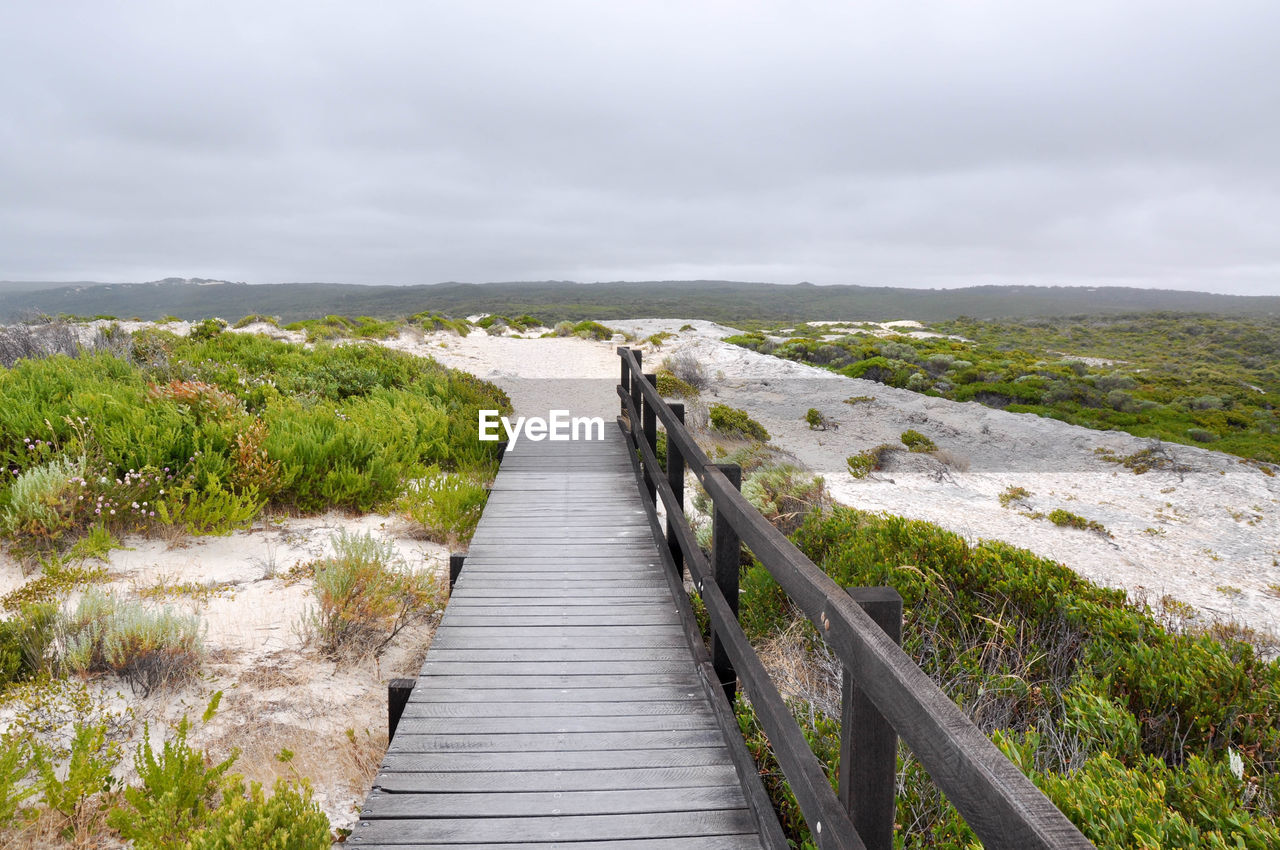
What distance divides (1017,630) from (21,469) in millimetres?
8550

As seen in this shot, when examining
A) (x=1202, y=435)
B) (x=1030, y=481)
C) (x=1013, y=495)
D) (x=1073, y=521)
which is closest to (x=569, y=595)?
(x=1073, y=521)

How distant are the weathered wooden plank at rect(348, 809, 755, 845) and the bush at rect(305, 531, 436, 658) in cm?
217

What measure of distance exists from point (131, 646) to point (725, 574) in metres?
3.37

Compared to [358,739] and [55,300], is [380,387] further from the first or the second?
[55,300]

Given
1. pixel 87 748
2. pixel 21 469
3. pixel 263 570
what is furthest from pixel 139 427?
pixel 87 748

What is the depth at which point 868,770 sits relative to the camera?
1.76 m

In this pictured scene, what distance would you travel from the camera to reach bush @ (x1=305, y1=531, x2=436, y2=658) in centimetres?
448

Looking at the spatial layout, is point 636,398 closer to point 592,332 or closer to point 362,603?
point 362,603

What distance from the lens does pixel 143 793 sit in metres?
2.79

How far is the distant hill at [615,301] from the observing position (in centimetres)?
9081

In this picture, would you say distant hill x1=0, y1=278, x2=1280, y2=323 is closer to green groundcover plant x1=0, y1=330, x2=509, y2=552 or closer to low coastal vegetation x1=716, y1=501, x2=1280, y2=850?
green groundcover plant x1=0, y1=330, x2=509, y2=552

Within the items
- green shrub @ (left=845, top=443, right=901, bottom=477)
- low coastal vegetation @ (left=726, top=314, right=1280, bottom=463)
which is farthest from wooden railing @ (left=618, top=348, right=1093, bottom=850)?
low coastal vegetation @ (left=726, top=314, right=1280, bottom=463)

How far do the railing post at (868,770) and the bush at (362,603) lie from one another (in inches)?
140

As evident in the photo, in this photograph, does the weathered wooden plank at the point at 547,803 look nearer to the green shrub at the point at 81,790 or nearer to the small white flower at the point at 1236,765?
the green shrub at the point at 81,790
